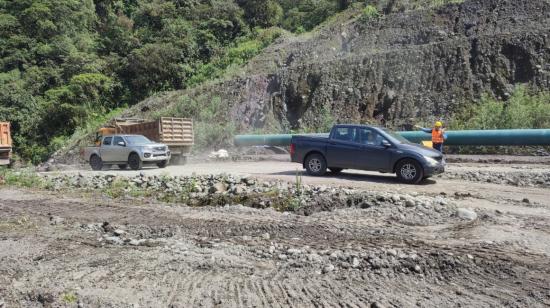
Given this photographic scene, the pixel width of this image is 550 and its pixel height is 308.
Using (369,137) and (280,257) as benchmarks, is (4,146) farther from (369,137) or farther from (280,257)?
(280,257)

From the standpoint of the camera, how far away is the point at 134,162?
65.0 ft

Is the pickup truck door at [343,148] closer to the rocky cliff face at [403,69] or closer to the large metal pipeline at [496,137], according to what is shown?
the large metal pipeline at [496,137]

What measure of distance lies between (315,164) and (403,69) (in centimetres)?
1544

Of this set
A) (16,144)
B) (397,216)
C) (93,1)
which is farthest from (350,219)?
(93,1)

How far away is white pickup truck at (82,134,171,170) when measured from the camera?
19.6 metres

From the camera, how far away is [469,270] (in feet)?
18.3

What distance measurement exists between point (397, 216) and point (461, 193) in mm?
3631

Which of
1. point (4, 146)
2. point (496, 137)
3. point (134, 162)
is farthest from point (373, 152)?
point (4, 146)

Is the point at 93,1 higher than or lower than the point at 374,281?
higher

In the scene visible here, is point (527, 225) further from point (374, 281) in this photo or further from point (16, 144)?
point (16, 144)

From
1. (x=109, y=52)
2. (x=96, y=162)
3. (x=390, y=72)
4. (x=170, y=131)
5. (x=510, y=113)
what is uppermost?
(x=109, y=52)

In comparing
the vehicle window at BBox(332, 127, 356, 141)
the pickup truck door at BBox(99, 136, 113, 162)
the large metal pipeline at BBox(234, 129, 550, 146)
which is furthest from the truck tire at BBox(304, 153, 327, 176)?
the pickup truck door at BBox(99, 136, 113, 162)

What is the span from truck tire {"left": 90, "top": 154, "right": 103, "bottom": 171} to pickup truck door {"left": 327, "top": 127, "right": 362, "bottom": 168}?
11.6 meters

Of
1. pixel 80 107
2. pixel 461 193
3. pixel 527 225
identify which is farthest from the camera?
pixel 80 107
